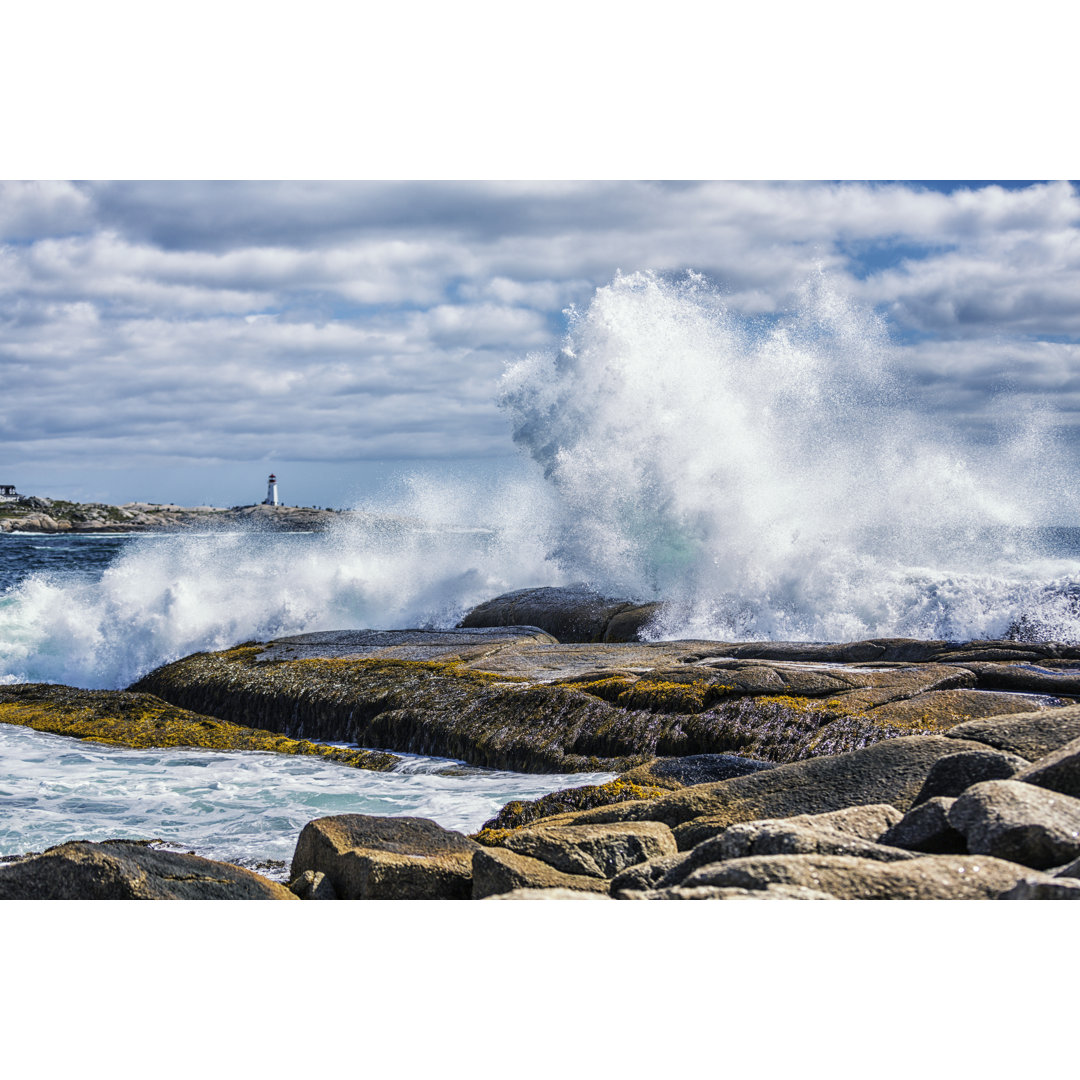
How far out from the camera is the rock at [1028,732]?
12.9 ft

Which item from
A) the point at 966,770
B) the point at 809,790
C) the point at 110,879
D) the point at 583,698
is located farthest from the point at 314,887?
the point at 583,698

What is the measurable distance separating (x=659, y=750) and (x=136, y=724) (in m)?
5.00

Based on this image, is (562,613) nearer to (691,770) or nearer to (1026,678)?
(1026,678)

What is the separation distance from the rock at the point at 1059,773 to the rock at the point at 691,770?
1.72m

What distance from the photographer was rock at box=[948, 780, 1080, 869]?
2877mm

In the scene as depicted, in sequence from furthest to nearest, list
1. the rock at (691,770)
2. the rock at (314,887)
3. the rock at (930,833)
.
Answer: the rock at (691,770)
the rock at (314,887)
the rock at (930,833)

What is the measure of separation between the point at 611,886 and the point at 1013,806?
4.27 feet

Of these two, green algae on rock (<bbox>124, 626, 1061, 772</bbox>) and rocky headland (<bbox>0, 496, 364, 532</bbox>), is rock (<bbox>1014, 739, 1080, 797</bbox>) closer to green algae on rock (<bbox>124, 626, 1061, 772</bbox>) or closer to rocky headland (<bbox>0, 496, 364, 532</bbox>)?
green algae on rock (<bbox>124, 626, 1061, 772</bbox>)

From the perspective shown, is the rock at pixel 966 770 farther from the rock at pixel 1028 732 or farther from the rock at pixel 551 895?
the rock at pixel 551 895

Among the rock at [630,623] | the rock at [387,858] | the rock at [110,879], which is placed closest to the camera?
the rock at [110,879]

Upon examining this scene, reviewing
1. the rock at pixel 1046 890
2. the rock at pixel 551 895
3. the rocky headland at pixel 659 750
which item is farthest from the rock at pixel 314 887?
the rock at pixel 1046 890

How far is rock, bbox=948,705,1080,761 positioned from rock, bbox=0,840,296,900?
9.65ft

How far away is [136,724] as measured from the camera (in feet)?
28.3

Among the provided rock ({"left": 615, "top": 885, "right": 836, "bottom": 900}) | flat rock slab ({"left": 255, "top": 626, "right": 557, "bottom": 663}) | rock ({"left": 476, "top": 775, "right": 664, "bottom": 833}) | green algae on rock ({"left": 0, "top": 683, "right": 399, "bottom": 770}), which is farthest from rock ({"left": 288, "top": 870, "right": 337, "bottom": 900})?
flat rock slab ({"left": 255, "top": 626, "right": 557, "bottom": 663})
